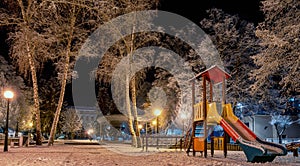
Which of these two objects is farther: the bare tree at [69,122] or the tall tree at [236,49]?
the bare tree at [69,122]

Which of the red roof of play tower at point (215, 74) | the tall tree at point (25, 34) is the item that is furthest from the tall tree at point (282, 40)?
the tall tree at point (25, 34)

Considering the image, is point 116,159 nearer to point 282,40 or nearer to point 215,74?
point 215,74

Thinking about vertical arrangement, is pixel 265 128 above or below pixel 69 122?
below

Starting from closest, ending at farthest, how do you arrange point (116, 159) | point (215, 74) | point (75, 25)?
point (116, 159) < point (215, 74) < point (75, 25)

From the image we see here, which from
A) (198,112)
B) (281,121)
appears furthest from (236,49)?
(198,112)

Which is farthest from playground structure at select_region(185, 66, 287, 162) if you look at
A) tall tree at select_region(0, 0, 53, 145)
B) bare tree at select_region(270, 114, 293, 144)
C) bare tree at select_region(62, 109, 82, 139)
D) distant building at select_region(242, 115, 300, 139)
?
bare tree at select_region(62, 109, 82, 139)

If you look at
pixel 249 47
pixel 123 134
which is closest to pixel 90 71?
pixel 249 47

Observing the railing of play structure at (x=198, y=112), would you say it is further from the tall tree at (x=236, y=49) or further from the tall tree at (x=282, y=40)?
the tall tree at (x=236, y=49)

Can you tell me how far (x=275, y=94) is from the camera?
85.3 ft

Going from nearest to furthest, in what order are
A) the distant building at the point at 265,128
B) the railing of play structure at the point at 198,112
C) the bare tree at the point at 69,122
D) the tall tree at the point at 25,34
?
the railing of play structure at the point at 198,112, the tall tree at the point at 25,34, the distant building at the point at 265,128, the bare tree at the point at 69,122

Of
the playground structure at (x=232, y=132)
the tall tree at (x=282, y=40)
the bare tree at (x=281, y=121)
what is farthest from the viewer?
the bare tree at (x=281, y=121)

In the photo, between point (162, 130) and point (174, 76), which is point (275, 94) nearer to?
point (174, 76)

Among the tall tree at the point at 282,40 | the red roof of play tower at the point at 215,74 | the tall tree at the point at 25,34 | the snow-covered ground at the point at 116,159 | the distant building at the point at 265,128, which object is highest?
the tall tree at the point at 25,34

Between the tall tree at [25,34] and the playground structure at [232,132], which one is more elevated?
the tall tree at [25,34]
